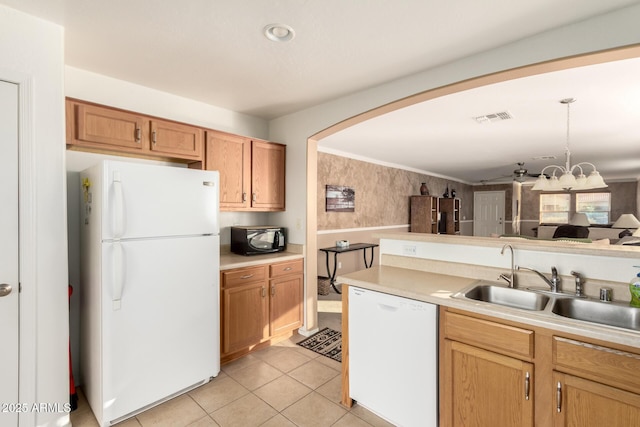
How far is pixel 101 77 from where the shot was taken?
2.51 metres

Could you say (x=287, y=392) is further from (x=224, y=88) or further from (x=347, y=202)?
(x=347, y=202)

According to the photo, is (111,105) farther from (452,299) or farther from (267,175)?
(452,299)

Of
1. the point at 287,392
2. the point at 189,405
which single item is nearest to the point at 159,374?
the point at 189,405

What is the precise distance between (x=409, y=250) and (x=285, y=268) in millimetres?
1323

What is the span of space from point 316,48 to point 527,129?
11.4ft

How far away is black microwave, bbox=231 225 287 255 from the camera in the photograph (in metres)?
3.07

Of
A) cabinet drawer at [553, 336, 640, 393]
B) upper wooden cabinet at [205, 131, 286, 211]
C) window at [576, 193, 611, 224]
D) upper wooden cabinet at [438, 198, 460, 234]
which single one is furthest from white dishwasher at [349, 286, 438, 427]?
window at [576, 193, 611, 224]

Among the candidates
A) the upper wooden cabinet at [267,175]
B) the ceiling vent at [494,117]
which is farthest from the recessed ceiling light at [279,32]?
the ceiling vent at [494,117]

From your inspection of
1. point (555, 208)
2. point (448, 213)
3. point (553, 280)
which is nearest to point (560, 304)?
point (553, 280)

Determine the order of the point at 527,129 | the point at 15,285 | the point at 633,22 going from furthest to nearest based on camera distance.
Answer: the point at 527,129
the point at 15,285
the point at 633,22

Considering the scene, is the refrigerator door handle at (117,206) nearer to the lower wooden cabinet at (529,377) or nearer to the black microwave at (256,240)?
the black microwave at (256,240)

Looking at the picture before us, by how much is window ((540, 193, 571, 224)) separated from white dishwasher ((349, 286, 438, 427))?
10.5 m

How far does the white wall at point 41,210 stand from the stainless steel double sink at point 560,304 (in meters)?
2.45

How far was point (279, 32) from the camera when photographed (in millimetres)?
1910
